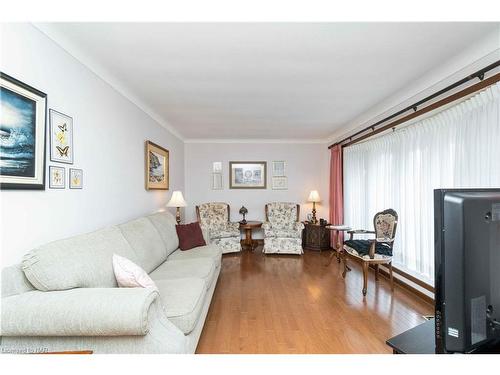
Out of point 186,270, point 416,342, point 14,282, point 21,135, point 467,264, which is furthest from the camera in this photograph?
point 186,270

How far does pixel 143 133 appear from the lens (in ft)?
11.5

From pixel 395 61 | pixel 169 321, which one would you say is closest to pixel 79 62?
pixel 169 321

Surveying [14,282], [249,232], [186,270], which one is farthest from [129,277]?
[249,232]

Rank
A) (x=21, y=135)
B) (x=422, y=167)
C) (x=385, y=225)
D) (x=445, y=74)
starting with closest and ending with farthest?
(x=21, y=135) → (x=445, y=74) → (x=422, y=167) → (x=385, y=225)

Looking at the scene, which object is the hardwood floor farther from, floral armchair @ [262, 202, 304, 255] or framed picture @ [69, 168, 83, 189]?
framed picture @ [69, 168, 83, 189]

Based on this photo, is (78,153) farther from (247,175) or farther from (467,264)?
(247,175)

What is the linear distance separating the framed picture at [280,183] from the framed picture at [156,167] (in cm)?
253

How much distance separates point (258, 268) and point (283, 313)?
5.18ft

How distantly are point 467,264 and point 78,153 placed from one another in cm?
248

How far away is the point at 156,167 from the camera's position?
394 centimetres

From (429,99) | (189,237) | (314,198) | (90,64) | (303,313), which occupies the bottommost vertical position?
(303,313)

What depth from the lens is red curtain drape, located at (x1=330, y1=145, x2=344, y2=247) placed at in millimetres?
5188

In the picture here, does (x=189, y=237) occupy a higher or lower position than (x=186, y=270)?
higher
